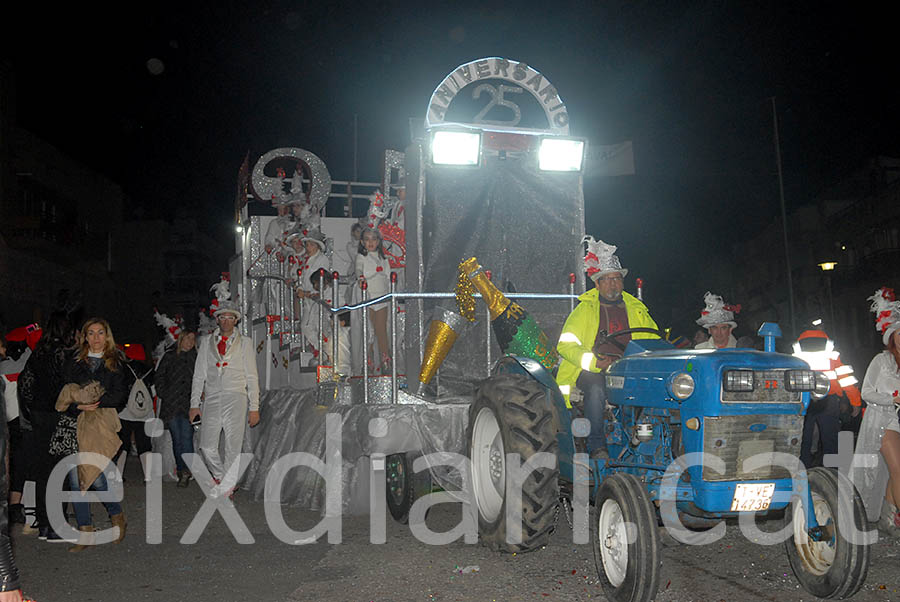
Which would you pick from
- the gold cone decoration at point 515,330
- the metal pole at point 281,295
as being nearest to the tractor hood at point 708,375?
the gold cone decoration at point 515,330

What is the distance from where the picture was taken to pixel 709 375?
4.62m

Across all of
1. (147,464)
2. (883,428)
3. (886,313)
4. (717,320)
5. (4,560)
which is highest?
(717,320)

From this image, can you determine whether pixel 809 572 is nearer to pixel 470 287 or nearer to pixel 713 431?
pixel 713 431

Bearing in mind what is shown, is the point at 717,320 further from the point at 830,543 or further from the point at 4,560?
the point at 4,560

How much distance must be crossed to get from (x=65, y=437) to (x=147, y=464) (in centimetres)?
504

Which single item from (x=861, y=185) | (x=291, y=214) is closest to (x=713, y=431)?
(x=291, y=214)

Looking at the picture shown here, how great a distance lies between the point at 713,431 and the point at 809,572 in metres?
1.12

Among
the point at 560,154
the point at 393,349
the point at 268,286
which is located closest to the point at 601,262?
the point at 393,349

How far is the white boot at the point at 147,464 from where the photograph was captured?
11.5 m

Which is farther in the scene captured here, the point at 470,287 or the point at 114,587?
the point at 470,287

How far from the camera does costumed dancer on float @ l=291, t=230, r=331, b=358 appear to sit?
10383 mm

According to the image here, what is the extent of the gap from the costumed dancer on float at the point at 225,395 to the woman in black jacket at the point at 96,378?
1840 millimetres

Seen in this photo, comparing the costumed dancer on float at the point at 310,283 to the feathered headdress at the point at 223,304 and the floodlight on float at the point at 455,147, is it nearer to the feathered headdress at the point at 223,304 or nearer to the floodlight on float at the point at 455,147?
the feathered headdress at the point at 223,304

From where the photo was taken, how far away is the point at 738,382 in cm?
462
